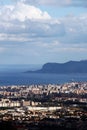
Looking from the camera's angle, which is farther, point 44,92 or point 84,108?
point 44,92

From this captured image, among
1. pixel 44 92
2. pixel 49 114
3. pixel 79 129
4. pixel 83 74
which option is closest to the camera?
pixel 79 129

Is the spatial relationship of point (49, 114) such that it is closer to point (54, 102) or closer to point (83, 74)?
point (54, 102)

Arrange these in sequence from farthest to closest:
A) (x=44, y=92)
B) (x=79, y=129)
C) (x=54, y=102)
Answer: (x=44, y=92) → (x=54, y=102) → (x=79, y=129)

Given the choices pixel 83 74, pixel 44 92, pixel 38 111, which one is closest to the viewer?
pixel 38 111

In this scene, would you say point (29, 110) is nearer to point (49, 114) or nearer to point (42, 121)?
point (49, 114)

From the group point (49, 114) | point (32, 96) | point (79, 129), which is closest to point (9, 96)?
point (32, 96)

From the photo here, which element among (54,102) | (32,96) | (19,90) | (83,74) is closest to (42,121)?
(54,102)
